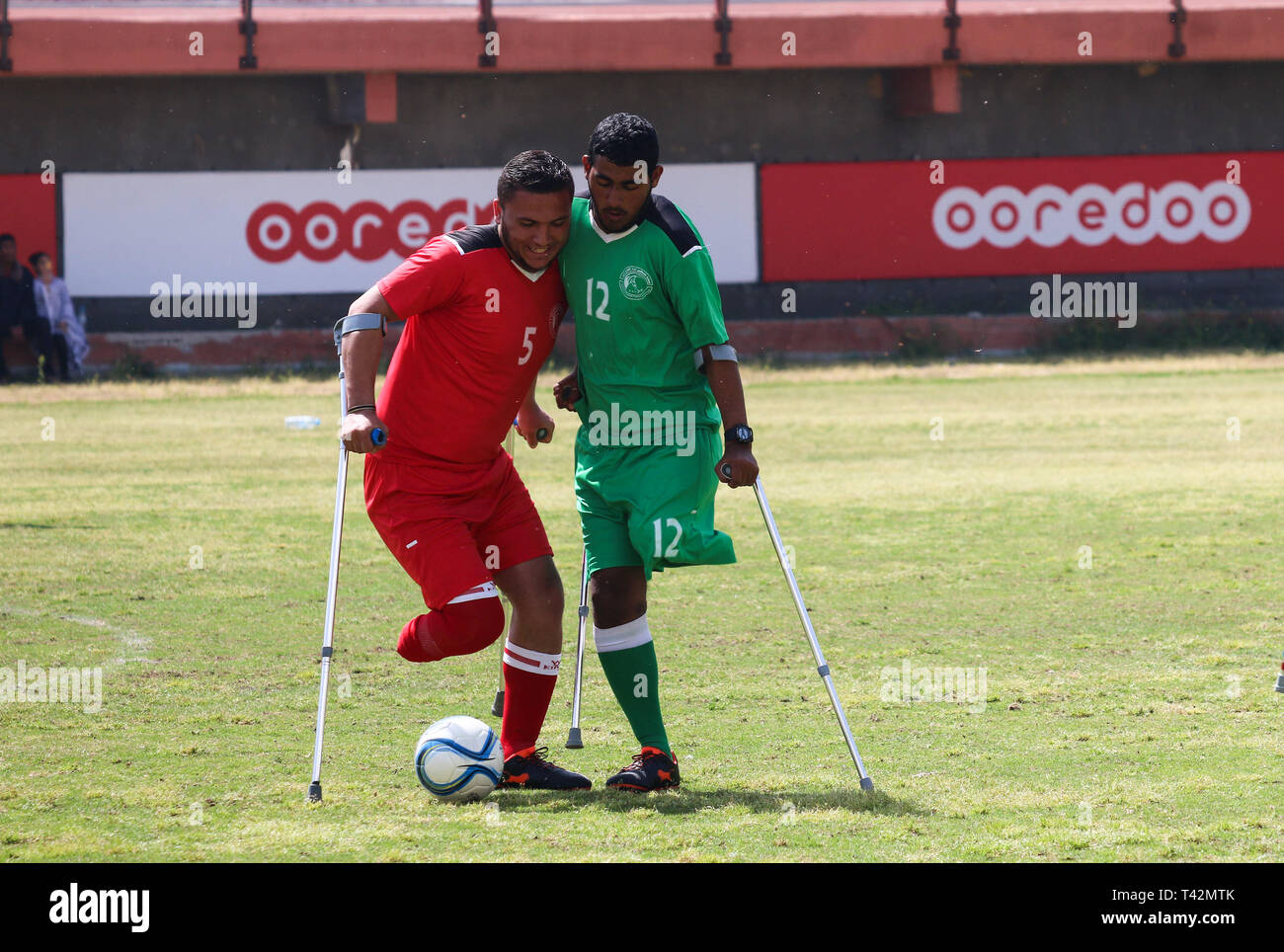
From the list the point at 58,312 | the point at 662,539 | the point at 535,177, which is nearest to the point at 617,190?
the point at 535,177

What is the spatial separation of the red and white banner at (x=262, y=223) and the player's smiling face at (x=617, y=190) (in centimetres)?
2254

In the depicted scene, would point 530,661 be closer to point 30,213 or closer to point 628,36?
point 628,36

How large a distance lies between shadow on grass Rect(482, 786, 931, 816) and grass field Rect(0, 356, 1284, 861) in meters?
0.02

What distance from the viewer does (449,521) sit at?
18.7ft

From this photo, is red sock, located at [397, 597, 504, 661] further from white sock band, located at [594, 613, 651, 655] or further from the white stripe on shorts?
white sock band, located at [594, 613, 651, 655]

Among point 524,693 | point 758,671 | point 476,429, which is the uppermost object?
point 476,429

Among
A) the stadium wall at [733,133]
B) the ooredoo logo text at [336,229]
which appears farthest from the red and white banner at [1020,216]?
the ooredoo logo text at [336,229]

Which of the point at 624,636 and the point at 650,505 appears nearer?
the point at 650,505

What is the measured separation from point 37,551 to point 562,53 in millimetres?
19257

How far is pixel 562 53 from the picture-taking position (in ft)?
94.2

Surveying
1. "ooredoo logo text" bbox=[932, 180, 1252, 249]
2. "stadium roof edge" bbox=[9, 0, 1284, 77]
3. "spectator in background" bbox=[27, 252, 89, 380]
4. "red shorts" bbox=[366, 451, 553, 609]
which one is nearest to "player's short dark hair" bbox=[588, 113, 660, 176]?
"red shorts" bbox=[366, 451, 553, 609]

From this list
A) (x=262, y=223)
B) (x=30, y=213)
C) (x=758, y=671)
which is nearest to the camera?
(x=758, y=671)

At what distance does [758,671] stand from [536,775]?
2.20m

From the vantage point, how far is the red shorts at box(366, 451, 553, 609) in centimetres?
564
